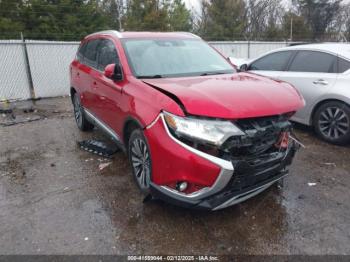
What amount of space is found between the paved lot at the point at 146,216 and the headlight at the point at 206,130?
A: 964 millimetres

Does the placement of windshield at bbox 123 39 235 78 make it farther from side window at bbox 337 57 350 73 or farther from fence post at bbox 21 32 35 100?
fence post at bbox 21 32 35 100

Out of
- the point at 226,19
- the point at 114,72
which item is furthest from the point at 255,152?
the point at 226,19

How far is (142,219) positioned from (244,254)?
3.50 ft

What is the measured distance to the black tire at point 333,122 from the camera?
4.90m

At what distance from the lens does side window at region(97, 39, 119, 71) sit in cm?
406

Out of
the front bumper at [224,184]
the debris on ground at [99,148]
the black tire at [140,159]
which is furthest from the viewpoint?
the debris on ground at [99,148]

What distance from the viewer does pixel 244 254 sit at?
2.66 m

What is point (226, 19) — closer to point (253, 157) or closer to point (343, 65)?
point (343, 65)

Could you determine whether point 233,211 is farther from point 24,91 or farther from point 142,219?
point 24,91

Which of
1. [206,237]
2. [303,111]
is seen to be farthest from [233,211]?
[303,111]

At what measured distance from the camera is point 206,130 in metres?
2.64

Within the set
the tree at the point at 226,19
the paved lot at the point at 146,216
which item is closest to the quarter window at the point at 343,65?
the paved lot at the point at 146,216

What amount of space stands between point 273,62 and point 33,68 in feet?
24.4

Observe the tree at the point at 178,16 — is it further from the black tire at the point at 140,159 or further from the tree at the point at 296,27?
the black tire at the point at 140,159
